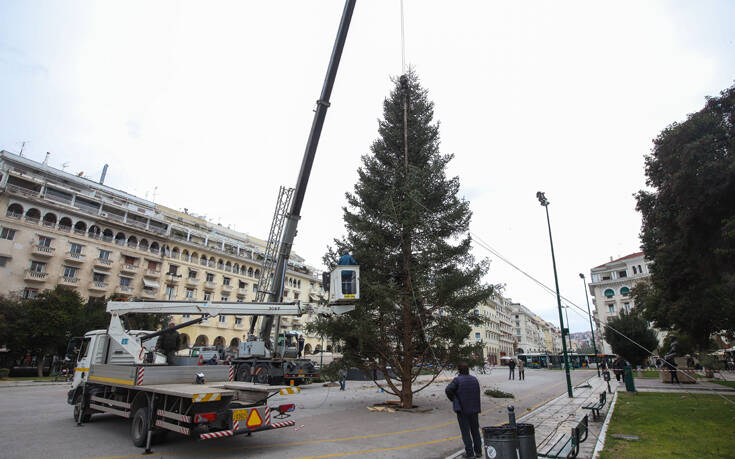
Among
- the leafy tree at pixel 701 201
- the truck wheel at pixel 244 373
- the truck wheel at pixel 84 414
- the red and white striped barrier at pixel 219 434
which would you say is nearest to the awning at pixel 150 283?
the truck wheel at pixel 244 373

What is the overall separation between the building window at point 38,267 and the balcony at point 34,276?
46cm

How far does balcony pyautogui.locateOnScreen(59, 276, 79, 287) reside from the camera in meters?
44.0

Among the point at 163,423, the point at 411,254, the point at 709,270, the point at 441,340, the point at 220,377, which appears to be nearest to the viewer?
the point at 163,423

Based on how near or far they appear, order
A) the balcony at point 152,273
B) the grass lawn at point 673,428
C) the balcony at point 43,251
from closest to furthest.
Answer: the grass lawn at point 673,428 < the balcony at point 43,251 < the balcony at point 152,273

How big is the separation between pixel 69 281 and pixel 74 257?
2.91 m

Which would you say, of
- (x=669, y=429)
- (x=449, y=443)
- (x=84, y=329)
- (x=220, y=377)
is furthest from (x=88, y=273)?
(x=669, y=429)

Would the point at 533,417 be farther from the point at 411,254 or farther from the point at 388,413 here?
the point at 411,254

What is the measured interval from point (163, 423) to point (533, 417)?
434 inches

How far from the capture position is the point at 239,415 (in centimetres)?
777

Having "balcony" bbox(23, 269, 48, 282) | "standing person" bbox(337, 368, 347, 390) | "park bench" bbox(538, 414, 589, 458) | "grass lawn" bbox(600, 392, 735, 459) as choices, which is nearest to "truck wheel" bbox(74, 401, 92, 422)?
"standing person" bbox(337, 368, 347, 390)

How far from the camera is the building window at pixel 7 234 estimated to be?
4103 centimetres

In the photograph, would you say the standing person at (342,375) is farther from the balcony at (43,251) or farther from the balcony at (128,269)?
the balcony at (43,251)

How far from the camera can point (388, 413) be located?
13.7m

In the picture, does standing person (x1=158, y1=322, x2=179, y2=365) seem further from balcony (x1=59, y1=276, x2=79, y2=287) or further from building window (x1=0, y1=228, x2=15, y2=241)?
building window (x1=0, y1=228, x2=15, y2=241)
